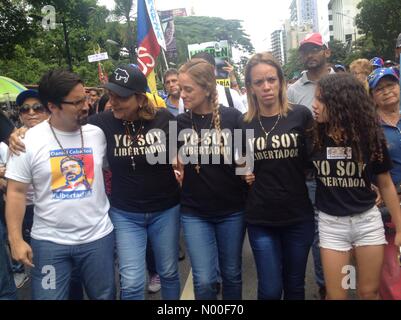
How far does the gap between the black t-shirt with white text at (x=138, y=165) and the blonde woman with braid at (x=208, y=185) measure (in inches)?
5.4

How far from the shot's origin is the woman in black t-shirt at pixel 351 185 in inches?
104

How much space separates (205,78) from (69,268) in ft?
5.07

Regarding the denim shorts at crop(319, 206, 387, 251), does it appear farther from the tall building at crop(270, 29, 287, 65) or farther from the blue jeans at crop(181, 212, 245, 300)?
the tall building at crop(270, 29, 287, 65)

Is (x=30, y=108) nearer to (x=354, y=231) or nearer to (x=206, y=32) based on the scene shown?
(x=354, y=231)

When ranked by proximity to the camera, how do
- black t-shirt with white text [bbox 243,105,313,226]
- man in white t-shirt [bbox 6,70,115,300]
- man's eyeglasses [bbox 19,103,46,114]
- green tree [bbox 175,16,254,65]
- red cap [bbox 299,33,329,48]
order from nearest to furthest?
man in white t-shirt [bbox 6,70,115,300]
black t-shirt with white text [bbox 243,105,313,226]
man's eyeglasses [bbox 19,103,46,114]
red cap [bbox 299,33,329,48]
green tree [bbox 175,16,254,65]

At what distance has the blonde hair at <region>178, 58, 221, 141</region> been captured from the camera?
297cm

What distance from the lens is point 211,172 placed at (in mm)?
2959

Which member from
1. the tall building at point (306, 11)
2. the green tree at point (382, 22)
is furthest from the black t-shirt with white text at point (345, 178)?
the tall building at point (306, 11)

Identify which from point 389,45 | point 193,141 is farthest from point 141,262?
point 389,45

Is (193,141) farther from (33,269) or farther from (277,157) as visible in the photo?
(33,269)

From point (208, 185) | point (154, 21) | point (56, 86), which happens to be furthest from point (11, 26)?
point (208, 185)

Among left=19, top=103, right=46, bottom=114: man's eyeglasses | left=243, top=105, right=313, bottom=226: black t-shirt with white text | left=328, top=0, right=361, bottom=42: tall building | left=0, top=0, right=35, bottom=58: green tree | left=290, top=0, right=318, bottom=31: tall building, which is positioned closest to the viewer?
left=243, top=105, right=313, bottom=226: black t-shirt with white text

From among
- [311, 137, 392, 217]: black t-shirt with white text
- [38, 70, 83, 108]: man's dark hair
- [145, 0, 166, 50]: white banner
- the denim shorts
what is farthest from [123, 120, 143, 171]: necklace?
[145, 0, 166, 50]: white banner

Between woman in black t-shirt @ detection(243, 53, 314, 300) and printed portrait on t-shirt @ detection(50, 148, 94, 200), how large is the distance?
3.55 ft
